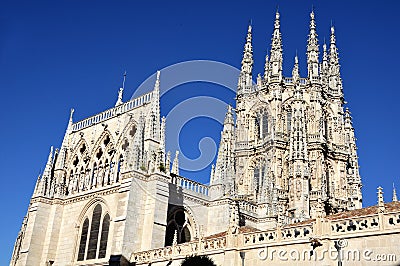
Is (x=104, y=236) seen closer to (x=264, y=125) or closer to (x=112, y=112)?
(x=112, y=112)

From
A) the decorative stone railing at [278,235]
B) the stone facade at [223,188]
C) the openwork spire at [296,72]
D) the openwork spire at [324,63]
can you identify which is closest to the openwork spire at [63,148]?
the stone facade at [223,188]

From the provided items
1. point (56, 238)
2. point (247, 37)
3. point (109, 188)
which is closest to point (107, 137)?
point (109, 188)

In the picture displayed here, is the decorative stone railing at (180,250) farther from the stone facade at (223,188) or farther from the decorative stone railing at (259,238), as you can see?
the decorative stone railing at (259,238)

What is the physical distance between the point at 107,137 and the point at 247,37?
27.7 meters

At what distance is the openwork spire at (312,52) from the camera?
161ft

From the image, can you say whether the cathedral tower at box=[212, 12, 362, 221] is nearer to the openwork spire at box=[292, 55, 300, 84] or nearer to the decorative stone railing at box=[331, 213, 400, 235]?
the openwork spire at box=[292, 55, 300, 84]

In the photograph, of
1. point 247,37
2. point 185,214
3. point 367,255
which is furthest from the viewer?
point 247,37

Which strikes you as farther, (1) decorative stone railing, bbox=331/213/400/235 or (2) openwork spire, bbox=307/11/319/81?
(2) openwork spire, bbox=307/11/319/81

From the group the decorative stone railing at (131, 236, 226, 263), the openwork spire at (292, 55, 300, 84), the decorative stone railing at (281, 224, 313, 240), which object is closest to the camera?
the decorative stone railing at (281, 224, 313, 240)

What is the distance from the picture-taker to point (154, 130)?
29.8 m

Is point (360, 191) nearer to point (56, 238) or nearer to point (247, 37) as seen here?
point (247, 37)

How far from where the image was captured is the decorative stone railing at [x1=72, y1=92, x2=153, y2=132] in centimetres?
3209

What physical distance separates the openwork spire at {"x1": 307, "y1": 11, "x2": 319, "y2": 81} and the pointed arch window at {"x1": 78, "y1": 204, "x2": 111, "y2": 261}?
28677 millimetres

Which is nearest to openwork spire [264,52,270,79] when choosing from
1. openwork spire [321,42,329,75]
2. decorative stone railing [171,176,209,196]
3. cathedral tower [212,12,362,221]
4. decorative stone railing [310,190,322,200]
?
cathedral tower [212,12,362,221]
